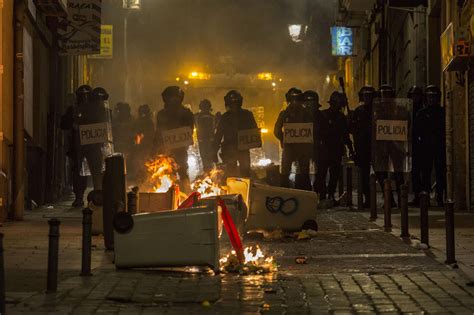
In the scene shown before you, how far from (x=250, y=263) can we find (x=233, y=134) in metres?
9.24

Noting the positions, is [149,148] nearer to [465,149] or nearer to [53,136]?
[53,136]

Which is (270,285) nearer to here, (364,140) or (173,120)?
(364,140)

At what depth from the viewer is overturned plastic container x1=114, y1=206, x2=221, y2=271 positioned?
28.7ft

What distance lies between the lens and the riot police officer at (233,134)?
60.2 feet

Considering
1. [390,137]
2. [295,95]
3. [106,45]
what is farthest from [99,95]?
[106,45]

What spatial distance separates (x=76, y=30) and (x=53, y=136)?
2434 mm

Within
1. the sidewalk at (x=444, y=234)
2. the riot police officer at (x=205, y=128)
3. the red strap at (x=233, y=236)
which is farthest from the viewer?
the riot police officer at (x=205, y=128)

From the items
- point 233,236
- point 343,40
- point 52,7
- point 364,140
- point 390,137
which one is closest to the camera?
point 233,236

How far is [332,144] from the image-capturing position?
18422mm

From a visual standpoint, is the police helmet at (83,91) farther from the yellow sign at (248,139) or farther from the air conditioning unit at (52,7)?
the yellow sign at (248,139)

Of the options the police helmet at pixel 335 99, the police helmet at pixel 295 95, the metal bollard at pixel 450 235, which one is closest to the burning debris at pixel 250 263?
the metal bollard at pixel 450 235

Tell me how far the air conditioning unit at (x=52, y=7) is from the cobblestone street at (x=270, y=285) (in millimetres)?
8279

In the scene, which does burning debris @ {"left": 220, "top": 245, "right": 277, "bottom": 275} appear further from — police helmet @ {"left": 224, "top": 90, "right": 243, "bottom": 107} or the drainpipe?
police helmet @ {"left": 224, "top": 90, "right": 243, "bottom": 107}

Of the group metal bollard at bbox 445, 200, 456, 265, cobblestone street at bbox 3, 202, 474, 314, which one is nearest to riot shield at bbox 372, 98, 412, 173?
cobblestone street at bbox 3, 202, 474, 314
